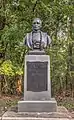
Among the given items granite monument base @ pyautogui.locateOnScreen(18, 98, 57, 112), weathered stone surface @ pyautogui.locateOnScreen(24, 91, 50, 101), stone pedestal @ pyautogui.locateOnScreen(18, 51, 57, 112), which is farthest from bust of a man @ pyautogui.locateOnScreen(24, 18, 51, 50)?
granite monument base @ pyautogui.locateOnScreen(18, 98, 57, 112)

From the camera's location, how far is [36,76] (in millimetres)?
8266

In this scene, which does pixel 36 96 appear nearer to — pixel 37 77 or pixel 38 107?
pixel 38 107

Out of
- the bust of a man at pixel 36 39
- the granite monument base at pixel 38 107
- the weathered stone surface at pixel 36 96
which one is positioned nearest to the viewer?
the granite monument base at pixel 38 107

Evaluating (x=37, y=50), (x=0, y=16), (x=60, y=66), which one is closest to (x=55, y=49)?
(x=60, y=66)

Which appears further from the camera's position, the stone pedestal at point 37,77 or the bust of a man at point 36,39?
the bust of a man at point 36,39

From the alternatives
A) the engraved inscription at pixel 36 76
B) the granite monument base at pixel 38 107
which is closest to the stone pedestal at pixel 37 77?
the engraved inscription at pixel 36 76

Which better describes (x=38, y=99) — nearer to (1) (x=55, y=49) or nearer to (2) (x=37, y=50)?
(2) (x=37, y=50)

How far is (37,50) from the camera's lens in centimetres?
859

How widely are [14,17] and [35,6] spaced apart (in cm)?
116

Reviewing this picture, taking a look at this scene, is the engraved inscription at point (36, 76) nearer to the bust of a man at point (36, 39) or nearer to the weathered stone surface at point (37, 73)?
the weathered stone surface at point (37, 73)

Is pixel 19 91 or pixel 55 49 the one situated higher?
pixel 55 49

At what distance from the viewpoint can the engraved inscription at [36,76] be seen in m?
8.26

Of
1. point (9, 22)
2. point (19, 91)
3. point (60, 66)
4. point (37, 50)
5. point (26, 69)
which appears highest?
point (9, 22)

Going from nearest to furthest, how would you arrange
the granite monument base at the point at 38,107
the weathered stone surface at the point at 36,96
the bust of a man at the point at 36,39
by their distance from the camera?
the granite monument base at the point at 38,107, the weathered stone surface at the point at 36,96, the bust of a man at the point at 36,39
